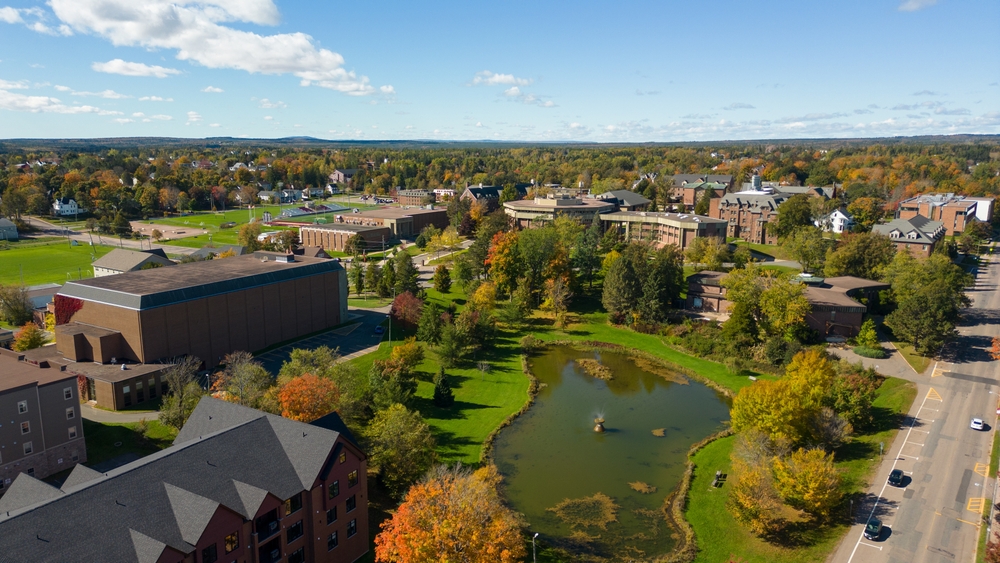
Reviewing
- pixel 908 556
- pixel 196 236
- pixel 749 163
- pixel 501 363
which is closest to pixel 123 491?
pixel 908 556

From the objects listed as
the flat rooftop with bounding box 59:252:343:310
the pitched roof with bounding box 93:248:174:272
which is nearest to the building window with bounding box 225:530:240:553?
the flat rooftop with bounding box 59:252:343:310

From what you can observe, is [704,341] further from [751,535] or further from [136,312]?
[136,312]

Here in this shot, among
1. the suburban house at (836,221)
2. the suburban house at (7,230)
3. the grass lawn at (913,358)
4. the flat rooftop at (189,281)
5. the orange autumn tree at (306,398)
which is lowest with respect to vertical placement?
the grass lawn at (913,358)

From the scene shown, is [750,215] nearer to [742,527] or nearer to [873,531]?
[742,527]

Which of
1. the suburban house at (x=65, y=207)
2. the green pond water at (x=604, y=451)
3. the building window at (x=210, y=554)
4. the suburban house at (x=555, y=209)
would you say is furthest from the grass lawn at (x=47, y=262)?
the building window at (x=210, y=554)

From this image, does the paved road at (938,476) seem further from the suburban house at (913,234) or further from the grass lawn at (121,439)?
the grass lawn at (121,439)
